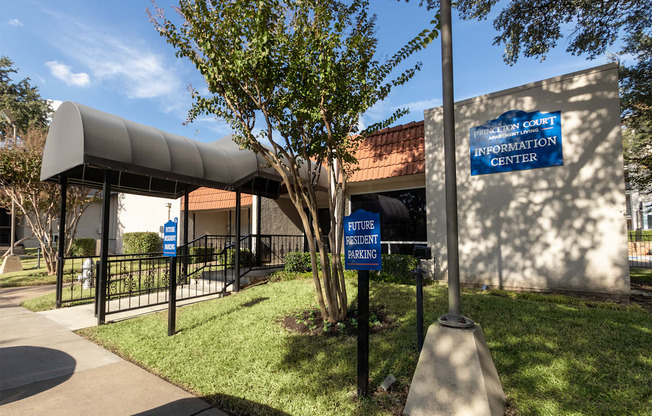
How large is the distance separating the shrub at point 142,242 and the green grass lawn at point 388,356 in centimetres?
1344

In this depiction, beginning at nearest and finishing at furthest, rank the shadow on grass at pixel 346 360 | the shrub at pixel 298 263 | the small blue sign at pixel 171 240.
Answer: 1. the shadow on grass at pixel 346 360
2. the small blue sign at pixel 171 240
3. the shrub at pixel 298 263

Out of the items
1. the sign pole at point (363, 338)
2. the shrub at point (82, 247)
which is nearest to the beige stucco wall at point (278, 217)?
the sign pole at point (363, 338)

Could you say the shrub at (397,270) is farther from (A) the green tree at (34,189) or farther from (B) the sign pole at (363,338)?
(A) the green tree at (34,189)

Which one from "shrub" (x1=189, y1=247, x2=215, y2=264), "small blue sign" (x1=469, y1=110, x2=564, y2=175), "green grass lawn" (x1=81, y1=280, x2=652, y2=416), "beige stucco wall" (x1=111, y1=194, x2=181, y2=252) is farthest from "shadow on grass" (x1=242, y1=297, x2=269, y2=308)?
"beige stucco wall" (x1=111, y1=194, x2=181, y2=252)

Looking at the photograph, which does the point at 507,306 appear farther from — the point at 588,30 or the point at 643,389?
the point at 588,30

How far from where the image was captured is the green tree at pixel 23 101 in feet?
78.2

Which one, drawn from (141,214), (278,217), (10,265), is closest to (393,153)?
(278,217)

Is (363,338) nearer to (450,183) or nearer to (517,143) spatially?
(450,183)

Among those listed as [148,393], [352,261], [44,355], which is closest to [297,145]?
[352,261]

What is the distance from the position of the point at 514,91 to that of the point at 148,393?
27.3 feet

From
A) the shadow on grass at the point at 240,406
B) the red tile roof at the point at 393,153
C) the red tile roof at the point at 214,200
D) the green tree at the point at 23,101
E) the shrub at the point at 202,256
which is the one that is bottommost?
the shadow on grass at the point at 240,406

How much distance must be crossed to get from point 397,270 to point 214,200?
10443mm

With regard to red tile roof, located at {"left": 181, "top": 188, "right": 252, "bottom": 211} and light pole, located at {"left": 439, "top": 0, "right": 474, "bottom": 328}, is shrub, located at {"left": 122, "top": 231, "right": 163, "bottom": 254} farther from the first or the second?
light pole, located at {"left": 439, "top": 0, "right": 474, "bottom": 328}

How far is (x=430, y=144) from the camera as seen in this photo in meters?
8.34
